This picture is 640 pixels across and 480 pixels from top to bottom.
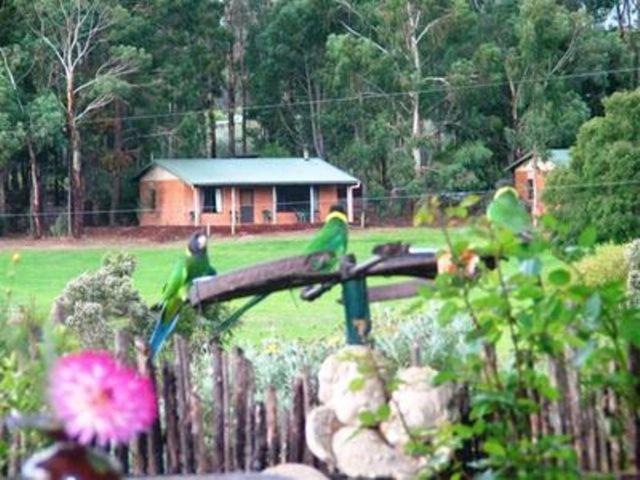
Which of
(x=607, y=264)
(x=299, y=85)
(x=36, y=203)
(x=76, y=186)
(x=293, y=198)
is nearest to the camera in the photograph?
(x=607, y=264)

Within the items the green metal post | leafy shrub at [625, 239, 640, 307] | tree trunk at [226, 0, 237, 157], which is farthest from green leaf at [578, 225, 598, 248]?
tree trunk at [226, 0, 237, 157]

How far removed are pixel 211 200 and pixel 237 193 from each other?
782 mm

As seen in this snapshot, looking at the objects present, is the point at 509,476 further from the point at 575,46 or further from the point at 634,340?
the point at 575,46

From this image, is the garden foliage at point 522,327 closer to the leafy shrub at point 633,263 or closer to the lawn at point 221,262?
the leafy shrub at point 633,263

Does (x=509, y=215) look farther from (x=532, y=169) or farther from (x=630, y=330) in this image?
(x=532, y=169)

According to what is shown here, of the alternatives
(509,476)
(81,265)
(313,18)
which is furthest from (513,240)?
(313,18)

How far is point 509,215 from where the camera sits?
2.95 m

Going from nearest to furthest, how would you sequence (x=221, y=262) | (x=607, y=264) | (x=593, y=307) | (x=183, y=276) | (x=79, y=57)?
1. (x=593, y=307)
2. (x=183, y=276)
3. (x=607, y=264)
4. (x=221, y=262)
5. (x=79, y=57)

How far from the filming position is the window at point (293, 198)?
3309cm

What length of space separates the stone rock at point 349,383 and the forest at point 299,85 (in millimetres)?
27625

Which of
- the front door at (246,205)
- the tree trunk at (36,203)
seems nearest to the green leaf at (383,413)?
the tree trunk at (36,203)

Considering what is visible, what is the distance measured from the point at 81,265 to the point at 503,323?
2527cm

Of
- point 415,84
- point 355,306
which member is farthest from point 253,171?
point 355,306

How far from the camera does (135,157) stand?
114ft
